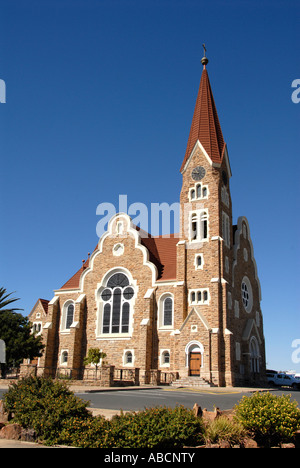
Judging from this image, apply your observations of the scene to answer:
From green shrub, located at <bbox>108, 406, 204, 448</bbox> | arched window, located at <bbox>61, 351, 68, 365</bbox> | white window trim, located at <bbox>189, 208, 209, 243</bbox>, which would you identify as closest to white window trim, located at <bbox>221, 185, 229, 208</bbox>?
white window trim, located at <bbox>189, 208, 209, 243</bbox>

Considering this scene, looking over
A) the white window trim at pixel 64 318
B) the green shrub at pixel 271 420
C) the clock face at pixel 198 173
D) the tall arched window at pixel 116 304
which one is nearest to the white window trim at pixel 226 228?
the clock face at pixel 198 173

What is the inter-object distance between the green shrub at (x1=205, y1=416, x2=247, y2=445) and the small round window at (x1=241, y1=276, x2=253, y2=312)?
31500mm

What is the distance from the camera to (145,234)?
45.6 meters

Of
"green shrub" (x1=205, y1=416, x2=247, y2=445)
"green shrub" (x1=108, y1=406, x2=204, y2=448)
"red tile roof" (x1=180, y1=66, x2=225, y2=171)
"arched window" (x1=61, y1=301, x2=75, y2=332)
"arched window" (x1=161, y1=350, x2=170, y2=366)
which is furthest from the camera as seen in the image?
"arched window" (x1=61, y1=301, x2=75, y2=332)

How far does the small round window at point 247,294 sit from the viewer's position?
134 feet

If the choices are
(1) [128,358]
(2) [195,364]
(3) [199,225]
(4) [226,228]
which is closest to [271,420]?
(2) [195,364]

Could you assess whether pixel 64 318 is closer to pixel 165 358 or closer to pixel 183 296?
pixel 165 358

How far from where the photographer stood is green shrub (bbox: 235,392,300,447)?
932 centimetres

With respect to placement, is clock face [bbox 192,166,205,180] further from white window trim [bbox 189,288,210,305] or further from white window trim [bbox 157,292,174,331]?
white window trim [bbox 157,292,174,331]

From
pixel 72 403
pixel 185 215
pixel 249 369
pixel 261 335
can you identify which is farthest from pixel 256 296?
pixel 72 403

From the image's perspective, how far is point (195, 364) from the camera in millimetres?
33781

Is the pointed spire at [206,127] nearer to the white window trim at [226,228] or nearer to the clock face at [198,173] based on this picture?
the clock face at [198,173]

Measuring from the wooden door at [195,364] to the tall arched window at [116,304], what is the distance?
7144mm

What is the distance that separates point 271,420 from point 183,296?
26518mm
